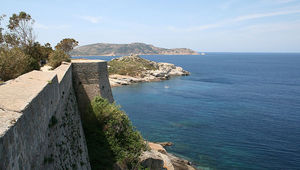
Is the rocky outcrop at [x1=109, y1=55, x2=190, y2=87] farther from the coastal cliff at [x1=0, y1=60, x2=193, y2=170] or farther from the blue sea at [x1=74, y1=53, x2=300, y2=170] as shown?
the coastal cliff at [x1=0, y1=60, x2=193, y2=170]

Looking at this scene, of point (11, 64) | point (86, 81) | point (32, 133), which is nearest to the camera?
point (32, 133)

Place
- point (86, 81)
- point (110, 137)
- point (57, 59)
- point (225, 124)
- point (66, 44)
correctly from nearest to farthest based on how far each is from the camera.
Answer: point (110, 137) < point (86, 81) < point (57, 59) < point (225, 124) < point (66, 44)

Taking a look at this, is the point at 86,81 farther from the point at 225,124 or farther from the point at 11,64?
the point at 225,124

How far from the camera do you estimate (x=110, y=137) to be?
18719 millimetres

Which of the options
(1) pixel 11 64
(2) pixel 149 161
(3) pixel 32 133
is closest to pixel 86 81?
(1) pixel 11 64

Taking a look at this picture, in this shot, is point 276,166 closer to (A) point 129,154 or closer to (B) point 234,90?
(A) point 129,154

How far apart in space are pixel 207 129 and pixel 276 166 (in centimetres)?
1326

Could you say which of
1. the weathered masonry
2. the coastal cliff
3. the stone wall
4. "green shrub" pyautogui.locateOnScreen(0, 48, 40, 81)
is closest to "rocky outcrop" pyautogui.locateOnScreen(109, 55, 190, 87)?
the coastal cliff

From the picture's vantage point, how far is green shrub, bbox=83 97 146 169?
1735cm

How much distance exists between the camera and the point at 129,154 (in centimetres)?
1855

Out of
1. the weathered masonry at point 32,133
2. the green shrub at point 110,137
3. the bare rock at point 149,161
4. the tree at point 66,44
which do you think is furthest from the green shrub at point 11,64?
the tree at point 66,44

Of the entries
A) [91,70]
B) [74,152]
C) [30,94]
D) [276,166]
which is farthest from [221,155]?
[30,94]

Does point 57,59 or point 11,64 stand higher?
point 57,59

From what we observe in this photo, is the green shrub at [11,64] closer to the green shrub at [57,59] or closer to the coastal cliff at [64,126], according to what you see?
the green shrub at [57,59]
